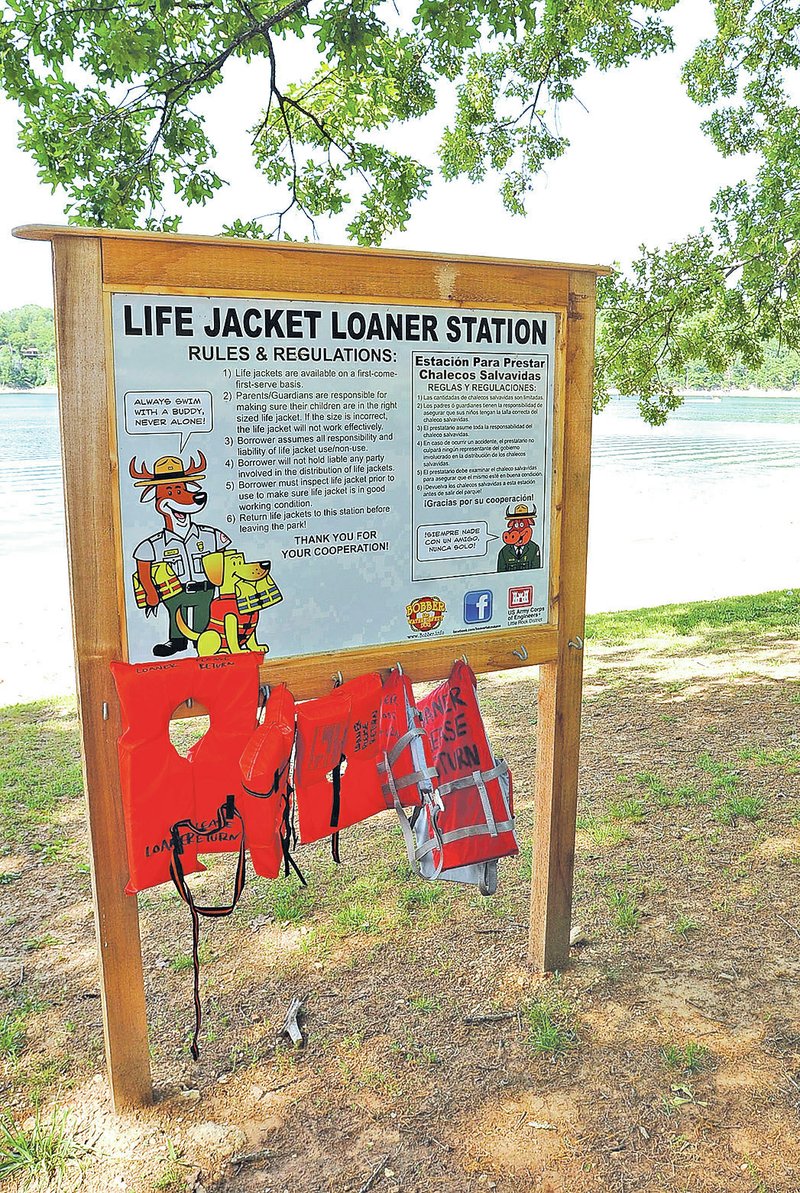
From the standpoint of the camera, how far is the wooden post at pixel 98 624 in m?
2.26

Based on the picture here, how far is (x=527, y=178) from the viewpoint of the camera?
9867 millimetres

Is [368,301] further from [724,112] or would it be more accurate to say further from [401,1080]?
[724,112]

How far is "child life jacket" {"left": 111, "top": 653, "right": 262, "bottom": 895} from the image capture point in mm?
2414

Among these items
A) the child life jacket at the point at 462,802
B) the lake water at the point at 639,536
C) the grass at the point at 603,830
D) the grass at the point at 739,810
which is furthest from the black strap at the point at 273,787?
the lake water at the point at 639,536

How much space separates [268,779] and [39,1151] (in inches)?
45.7

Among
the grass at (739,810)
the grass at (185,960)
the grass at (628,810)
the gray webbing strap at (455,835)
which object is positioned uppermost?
the gray webbing strap at (455,835)

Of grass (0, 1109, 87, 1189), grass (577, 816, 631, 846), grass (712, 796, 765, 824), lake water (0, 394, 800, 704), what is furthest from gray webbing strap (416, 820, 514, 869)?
lake water (0, 394, 800, 704)

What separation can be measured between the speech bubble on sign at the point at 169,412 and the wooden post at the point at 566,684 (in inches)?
47.8

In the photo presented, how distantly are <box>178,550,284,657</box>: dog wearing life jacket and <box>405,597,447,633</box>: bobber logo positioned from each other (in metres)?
0.45

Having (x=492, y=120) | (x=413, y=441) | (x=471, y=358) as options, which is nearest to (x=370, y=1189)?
(x=413, y=441)

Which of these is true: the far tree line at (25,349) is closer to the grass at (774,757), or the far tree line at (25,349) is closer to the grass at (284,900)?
the grass at (774,757)

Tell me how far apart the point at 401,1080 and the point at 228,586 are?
5.12ft

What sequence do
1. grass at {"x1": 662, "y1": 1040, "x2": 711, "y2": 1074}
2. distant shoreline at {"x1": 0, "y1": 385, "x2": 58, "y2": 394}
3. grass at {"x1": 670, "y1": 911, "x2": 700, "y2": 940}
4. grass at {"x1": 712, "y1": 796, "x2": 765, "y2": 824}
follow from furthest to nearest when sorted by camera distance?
distant shoreline at {"x1": 0, "y1": 385, "x2": 58, "y2": 394}
grass at {"x1": 712, "y1": 796, "x2": 765, "y2": 824}
grass at {"x1": 670, "y1": 911, "x2": 700, "y2": 940}
grass at {"x1": 662, "y1": 1040, "x2": 711, "y2": 1074}

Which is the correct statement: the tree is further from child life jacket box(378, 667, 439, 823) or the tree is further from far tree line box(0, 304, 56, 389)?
far tree line box(0, 304, 56, 389)
